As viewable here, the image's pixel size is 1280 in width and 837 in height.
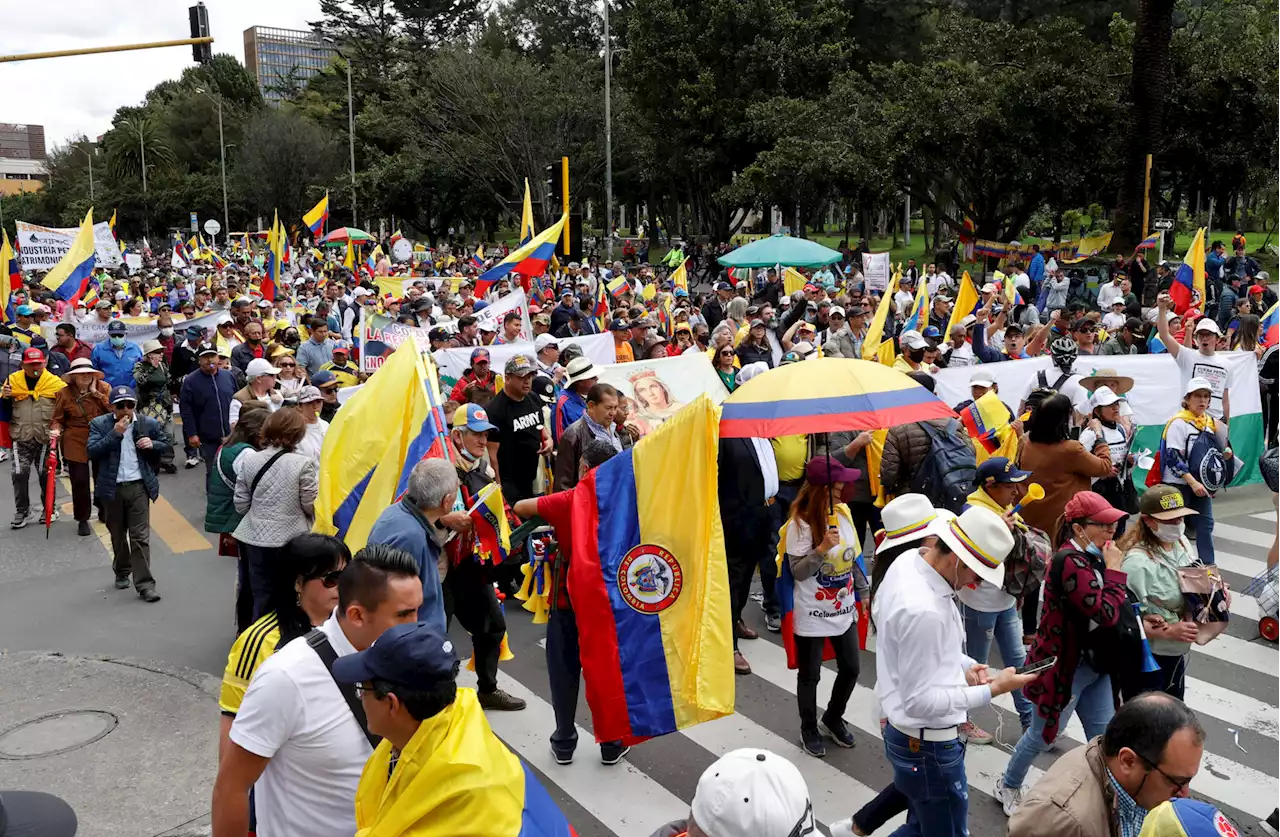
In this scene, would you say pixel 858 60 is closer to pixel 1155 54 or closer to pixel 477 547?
pixel 1155 54

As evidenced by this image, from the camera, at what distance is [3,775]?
5.79 metres

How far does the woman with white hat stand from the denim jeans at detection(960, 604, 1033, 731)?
7792mm

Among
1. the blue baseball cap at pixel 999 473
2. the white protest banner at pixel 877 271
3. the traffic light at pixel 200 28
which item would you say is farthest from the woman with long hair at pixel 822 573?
the white protest banner at pixel 877 271

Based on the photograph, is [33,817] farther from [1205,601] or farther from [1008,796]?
[1205,601]

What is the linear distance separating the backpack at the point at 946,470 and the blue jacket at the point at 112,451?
232 inches

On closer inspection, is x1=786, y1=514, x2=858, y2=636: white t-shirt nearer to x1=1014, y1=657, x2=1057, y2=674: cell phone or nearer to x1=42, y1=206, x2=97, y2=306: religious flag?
x1=1014, y1=657, x2=1057, y2=674: cell phone

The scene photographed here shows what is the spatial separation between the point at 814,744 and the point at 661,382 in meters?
4.13

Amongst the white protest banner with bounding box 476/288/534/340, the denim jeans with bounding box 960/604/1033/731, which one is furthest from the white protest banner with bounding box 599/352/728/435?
the white protest banner with bounding box 476/288/534/340

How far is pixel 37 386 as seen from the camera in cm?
1099

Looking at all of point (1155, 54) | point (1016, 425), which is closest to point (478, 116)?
point (1155, 54)

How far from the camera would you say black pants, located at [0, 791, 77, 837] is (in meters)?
2.10

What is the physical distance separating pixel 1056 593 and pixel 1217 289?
20009mm

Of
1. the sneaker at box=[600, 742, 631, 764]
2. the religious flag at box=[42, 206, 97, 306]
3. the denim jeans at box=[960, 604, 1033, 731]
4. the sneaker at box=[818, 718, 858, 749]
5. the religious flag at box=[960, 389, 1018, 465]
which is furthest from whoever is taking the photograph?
the religious flag at box=[42, 206, 97, 306]

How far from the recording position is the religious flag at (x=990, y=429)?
8141 millimetres
